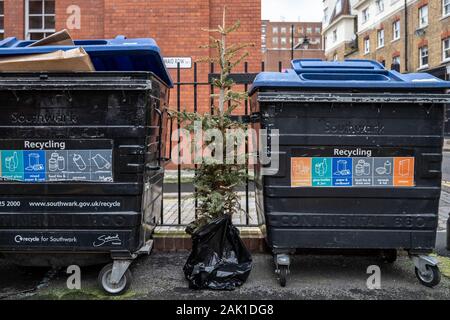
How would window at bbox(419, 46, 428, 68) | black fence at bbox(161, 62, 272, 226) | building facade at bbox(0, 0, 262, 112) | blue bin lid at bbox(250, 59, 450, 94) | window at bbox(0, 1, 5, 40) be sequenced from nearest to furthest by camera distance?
blue bin lid at bbox(250, 59, 450, 94), black fence at bbox(161, 62, 272, 226), building facade at bbox(0, 0, 262, 112), window at bbox(0, 1, 5, 40), window at bbox(419, 46, 428, 68)

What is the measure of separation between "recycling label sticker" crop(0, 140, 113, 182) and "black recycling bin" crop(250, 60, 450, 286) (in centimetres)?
122

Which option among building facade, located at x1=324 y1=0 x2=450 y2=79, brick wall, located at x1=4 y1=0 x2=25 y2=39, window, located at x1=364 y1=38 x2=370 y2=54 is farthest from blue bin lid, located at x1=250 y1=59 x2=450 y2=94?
window, located at x1=364 y1=38 x2=370 y2=54

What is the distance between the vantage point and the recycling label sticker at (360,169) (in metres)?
3.25

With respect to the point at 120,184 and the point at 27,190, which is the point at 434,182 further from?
the point at 27,190

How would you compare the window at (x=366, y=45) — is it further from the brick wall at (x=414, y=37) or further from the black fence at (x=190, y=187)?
the black fence at (x=190, y=187)

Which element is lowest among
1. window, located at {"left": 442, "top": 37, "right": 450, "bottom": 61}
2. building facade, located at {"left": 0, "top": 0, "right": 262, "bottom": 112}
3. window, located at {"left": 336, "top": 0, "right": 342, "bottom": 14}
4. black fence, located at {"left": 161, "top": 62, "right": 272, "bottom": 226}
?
black fence, located at {"left": 161, "top": 62, "right": 272, "bottom": 226}

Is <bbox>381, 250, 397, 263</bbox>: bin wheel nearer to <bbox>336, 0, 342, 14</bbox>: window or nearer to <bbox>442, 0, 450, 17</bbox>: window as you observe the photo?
<bbox>442, 0, 450, 17</bbox>: window

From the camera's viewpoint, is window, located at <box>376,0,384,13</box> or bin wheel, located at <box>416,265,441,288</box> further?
window, located at <box>376,0,384,13</box>

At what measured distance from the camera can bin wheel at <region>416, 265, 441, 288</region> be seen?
10.9 ft

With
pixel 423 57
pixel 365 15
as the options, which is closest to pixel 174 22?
pixel 423 57

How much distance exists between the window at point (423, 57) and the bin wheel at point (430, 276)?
87.0ft

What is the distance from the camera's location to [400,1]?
97.9 ft

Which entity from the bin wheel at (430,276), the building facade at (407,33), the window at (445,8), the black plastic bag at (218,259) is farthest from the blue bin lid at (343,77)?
the window at (445,8)

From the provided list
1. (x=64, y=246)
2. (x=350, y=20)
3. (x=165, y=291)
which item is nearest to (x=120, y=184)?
(x=64, y=246)
